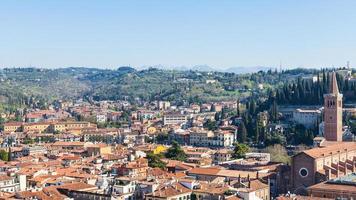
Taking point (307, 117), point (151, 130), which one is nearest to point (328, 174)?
point (307, 117)

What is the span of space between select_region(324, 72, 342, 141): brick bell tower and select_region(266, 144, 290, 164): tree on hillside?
3.49 m

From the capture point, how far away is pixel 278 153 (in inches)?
1718

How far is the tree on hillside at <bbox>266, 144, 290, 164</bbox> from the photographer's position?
41.0 metres

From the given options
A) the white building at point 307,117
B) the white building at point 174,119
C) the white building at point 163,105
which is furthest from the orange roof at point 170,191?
the white building at point 163,105

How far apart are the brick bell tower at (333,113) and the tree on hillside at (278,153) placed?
349 centimetres

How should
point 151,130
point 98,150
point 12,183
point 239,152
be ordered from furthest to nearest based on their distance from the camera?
point 151,130 < point 98,150 < point 239,152 < point 12,183

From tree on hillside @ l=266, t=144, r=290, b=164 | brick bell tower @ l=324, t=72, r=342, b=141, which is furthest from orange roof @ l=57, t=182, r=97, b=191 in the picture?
Answer: brick bell tower @ l=324, t=72, r=342, b=141

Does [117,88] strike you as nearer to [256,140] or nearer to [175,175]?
[256,140]

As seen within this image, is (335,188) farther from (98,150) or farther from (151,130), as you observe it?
(151,130)

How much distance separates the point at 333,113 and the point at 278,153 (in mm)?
5281

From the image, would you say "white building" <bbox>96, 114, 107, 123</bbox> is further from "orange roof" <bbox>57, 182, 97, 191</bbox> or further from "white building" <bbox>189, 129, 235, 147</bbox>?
"orange roof" <bbox>57, 182, 97, 191</bbox>

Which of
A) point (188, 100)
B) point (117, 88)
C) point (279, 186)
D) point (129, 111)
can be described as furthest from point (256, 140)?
point (117, 88)

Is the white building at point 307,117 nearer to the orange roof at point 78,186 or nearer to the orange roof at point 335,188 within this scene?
the orange roof at point 335,188

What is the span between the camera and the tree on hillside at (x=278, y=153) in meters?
41.0
